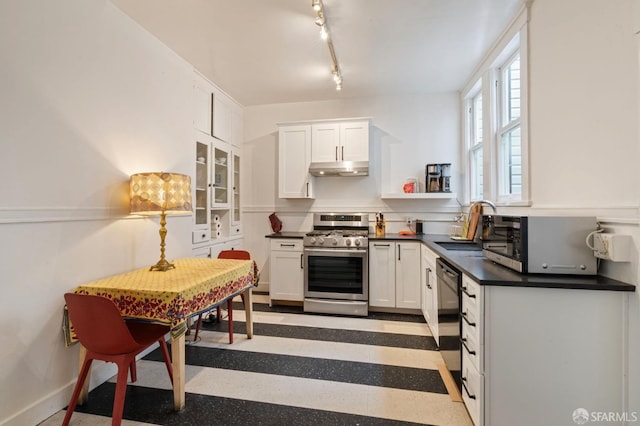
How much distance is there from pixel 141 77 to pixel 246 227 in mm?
2439

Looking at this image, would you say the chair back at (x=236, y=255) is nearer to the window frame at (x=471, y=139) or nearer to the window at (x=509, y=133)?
the window at (x=509, y=133)

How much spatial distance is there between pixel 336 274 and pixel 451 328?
63.8 inches

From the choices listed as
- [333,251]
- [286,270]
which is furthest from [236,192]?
[333,251]

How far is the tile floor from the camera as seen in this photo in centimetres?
171

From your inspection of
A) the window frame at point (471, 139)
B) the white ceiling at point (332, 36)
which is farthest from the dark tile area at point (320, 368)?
the white ceiling at point (332, 36)

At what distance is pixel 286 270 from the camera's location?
365 centimetres

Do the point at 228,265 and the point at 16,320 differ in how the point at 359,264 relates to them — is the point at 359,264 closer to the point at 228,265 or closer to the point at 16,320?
the point at 228,265

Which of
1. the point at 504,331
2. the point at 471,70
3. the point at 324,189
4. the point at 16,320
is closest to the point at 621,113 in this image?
the point at 504,331

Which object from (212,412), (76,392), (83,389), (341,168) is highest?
(341,168)

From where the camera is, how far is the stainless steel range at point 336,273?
3367mm

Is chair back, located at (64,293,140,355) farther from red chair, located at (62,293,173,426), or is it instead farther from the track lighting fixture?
the track lighting fixture

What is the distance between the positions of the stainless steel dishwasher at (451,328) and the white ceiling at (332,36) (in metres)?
2.04

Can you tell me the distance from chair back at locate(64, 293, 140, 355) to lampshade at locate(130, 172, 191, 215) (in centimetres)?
74

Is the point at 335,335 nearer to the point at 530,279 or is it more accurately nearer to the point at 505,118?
the point at 530,279
